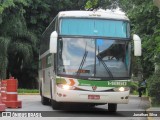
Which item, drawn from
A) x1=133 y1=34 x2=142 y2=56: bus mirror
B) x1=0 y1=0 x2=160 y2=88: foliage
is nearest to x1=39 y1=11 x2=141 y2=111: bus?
x1=133 y1=34 x2=142 y2=56: bus mirror

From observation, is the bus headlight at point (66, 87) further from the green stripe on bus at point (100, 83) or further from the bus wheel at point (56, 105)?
the bus wheel at point (56, 105)

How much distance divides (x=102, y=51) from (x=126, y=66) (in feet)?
3.45

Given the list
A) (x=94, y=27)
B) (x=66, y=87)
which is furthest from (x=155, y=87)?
(x=66, y=87)

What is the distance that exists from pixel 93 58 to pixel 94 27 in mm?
1336

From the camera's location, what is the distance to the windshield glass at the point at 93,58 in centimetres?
1714

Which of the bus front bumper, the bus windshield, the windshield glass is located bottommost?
the bus front bumper

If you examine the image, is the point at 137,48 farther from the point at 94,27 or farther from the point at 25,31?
the point at 25,31

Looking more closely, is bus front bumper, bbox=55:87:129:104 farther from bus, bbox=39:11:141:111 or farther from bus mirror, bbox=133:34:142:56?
bus mirror, bbox=133:34:142:56

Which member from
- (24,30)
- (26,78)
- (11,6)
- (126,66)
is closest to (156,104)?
(126,66)

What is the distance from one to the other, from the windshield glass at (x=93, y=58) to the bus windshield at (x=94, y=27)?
12.0 inches

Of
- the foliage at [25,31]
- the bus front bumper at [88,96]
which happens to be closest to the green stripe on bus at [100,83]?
the bus front bumper at [88,96]

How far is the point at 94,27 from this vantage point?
17.9 metres

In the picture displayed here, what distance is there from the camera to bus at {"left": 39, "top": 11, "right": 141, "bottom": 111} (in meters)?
17.0

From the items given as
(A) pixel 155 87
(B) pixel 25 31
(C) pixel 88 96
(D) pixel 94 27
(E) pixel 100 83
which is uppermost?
(B) pixel 25 31
